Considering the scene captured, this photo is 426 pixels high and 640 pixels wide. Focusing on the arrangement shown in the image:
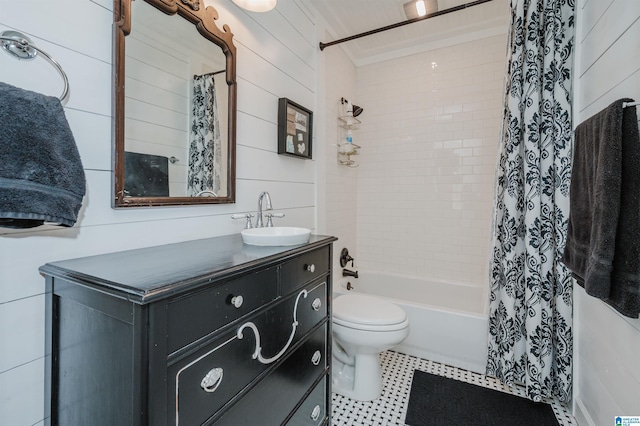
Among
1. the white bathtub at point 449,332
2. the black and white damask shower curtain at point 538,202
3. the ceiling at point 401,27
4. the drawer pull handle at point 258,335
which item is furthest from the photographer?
the ceiling at point 401,27

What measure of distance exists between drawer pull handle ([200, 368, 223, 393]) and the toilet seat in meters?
1.05

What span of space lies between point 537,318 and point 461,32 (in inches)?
91.9

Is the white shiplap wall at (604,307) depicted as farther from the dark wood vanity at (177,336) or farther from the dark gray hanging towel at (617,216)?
the dark wood vanity at (177,336)

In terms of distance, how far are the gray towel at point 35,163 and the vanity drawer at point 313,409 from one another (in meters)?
1.05

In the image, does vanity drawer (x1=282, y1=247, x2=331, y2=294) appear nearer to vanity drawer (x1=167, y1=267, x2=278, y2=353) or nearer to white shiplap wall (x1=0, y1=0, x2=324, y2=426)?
vanity drawer (x1=167, y1=267, x2=278, y2=353)

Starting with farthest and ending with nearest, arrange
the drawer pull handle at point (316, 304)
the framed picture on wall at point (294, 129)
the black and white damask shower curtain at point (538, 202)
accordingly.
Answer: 1. the framed picture on wall at point (294, 129)
2. the black and white damask shower curtain at point (538, 202)
3. the drawer pull handle at point (316, 304)

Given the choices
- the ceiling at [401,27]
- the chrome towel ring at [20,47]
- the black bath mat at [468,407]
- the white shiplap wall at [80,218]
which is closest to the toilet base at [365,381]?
the black bath mat at [468,407]

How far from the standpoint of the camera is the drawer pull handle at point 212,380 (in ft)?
2.59

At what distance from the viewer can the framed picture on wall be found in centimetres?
185

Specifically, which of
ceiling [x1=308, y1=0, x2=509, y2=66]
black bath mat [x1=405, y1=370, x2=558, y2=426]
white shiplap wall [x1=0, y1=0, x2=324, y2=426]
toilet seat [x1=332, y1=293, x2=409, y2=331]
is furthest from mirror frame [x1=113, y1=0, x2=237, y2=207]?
black bath mat [x1=405, y1=370, x2=558, y2=426]

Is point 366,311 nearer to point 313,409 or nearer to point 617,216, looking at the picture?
point 313,409

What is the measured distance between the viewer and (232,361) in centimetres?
87

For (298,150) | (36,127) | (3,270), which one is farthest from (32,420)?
(298,150)

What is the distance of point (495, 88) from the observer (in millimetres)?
2570
